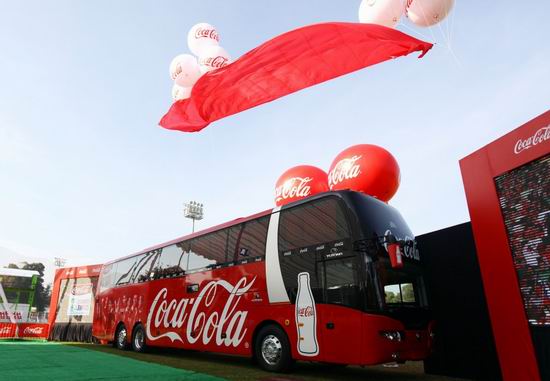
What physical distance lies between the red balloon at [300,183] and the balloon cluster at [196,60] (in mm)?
3675

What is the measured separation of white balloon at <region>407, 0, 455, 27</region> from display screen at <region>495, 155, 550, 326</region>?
246 cm

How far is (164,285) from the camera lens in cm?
1012

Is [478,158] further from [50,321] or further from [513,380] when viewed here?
[50,321]

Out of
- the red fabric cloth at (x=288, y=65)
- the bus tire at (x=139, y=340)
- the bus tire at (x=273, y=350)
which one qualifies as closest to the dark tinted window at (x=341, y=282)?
the bus tire at (x=273, y=350)

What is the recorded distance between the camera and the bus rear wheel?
11784 mm

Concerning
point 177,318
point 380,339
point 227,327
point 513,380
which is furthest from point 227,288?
point 513,380

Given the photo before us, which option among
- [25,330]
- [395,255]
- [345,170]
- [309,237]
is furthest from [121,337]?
[25,330]

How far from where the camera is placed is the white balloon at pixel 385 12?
5.66 metres

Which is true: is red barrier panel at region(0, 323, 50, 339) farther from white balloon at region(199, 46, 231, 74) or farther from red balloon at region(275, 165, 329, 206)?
white balloon at region(199, 46, 231, 74)

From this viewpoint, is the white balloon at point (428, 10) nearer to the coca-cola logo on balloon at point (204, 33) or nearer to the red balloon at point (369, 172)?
the red balloon at point (369, 172)

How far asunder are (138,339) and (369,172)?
8017mm

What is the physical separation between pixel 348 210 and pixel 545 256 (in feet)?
8.59

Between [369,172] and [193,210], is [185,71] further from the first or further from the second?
[193,210]

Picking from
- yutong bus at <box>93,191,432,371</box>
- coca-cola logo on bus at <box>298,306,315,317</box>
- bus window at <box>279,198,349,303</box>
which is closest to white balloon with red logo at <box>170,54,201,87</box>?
yutong bus at <box>93,191,432,371</box>
